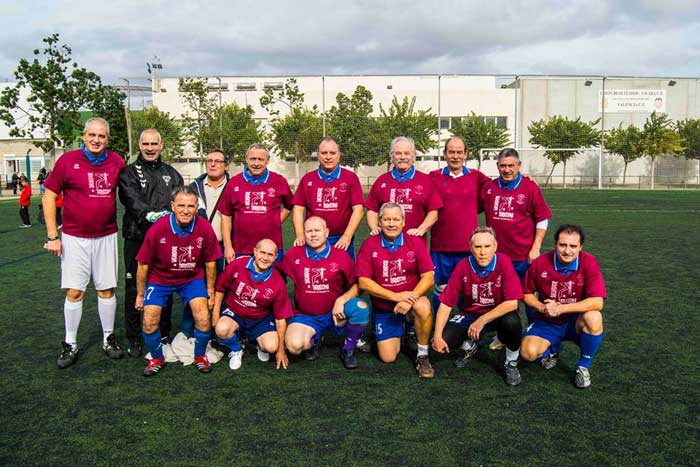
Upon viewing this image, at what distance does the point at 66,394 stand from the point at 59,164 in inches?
67.9

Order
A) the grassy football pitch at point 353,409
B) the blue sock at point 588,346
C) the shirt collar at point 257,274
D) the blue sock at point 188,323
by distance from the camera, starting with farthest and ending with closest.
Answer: the blue sock at point 188,323 < the shirt collar at point 257,274 < the blue sock at point 588,346 < the grassy football pitch at point 353,409

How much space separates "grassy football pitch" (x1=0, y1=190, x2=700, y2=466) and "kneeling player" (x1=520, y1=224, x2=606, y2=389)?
0.19 metres

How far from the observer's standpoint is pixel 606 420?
3297 millimetres

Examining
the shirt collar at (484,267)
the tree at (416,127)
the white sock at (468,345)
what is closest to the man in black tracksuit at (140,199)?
the shirt collar at (484,267)

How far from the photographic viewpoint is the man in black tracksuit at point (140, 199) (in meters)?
4.50

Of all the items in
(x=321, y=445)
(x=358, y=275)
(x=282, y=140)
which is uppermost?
(x=282, y=140)

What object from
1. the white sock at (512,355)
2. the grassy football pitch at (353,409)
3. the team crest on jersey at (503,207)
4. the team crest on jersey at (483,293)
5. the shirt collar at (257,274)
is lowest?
the grassy football pitch at (353,409)

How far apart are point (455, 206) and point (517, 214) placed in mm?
552

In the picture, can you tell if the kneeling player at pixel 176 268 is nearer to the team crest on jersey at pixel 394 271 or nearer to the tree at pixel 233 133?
the team crest on jersey at pixel 394 271

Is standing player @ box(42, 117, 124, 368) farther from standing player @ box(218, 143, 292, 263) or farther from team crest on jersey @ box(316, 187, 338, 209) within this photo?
team crest on jersey @ box(316, 187, 338, 209)

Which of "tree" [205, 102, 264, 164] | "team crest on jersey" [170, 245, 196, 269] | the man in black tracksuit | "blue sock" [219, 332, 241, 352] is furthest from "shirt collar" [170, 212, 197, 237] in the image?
"tree" [205, 102, 264, 164]

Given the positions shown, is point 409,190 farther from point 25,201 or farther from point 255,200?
point 25,201

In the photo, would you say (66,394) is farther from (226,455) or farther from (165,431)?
(226,455)

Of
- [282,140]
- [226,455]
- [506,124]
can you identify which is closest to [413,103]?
[506,124]
